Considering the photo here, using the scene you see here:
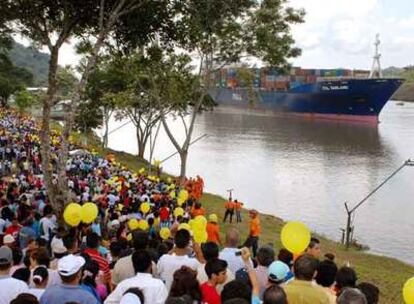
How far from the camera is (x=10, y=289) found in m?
4.70

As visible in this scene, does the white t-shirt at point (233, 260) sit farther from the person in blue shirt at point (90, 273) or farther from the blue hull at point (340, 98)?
the blue hull at point (340, 98)

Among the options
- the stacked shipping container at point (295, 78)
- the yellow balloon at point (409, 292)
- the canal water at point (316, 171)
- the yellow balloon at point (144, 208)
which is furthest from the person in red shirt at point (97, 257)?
the stacked shipping container at point (295, 78)

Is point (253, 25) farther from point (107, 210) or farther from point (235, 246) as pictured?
point (235, 246)

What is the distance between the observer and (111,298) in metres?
4.58

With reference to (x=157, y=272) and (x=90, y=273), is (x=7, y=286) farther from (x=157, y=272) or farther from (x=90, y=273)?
(x=157, y=272)

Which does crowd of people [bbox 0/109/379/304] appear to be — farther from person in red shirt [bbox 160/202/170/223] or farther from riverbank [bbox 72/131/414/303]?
riverbank [bbox 72/131/414/303]

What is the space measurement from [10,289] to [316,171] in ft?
108

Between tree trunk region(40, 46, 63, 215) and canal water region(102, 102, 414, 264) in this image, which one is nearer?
tree trunk region(40, 46, 63, 215)

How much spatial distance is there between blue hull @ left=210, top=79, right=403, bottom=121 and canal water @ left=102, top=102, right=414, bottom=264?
484cm

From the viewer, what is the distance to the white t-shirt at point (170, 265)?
563 cm

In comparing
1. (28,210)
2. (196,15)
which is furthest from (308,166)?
(28,210)

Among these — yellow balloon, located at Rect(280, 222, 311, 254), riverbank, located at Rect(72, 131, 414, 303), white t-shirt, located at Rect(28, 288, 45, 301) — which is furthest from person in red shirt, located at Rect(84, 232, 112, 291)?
riverbank, located at Rect(72, 131, 414, 303)

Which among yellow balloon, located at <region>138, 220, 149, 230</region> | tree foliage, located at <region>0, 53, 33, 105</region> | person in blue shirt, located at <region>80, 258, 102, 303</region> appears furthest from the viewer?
tree foliage, located at <region>0, 53, 33, 105</region>

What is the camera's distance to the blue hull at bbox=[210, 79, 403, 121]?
7244 centimetres
